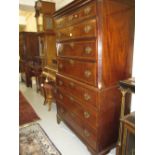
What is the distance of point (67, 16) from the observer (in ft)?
6.27

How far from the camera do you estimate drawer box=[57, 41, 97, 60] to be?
152 centimetres

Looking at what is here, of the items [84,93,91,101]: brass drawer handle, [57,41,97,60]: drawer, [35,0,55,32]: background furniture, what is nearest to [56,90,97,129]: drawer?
[84,93,91,101]: brass drawer handle

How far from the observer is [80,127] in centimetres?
195

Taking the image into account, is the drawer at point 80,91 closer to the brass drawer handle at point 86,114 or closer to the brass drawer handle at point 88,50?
the brass drawer handle at point 86,114

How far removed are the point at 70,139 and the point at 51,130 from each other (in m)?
0.41

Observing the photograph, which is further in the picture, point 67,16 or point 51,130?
point 51,130

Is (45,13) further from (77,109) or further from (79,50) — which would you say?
(77,109)

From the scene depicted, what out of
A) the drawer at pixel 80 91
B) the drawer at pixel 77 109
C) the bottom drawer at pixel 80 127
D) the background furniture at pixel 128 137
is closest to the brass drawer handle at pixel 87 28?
the drawer at pixel 80 91

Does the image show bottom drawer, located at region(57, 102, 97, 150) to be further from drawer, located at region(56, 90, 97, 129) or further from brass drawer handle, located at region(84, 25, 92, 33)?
brass drawer handle, located at region(84, 25, 92, 33)

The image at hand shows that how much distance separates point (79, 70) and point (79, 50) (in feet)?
0.79

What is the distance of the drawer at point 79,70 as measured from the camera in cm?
158
